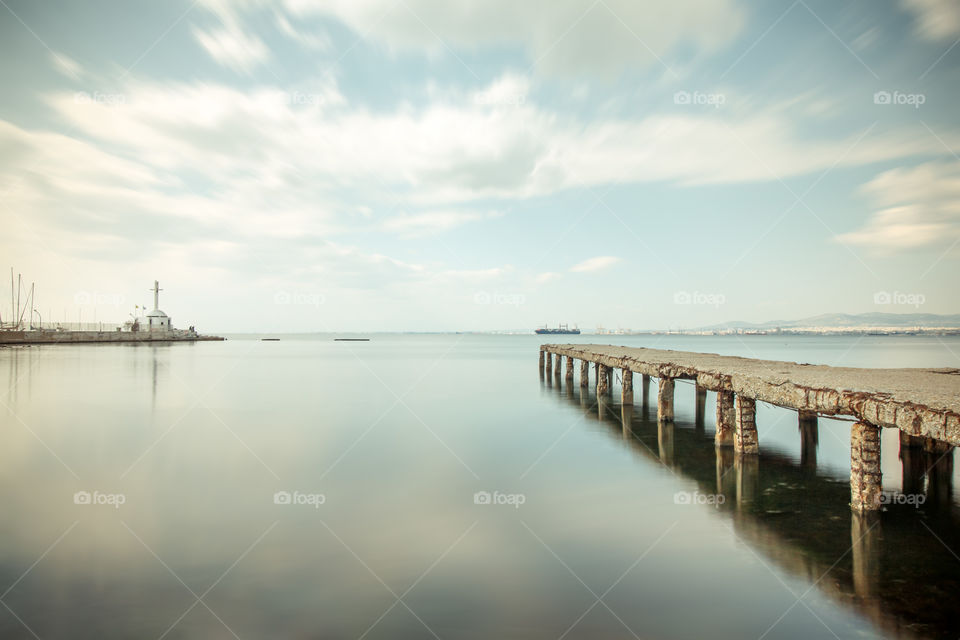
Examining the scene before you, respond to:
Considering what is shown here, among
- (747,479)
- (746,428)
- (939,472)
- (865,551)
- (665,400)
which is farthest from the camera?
(665,400)

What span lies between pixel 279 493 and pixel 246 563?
339 cm

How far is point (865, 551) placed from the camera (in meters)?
6.63

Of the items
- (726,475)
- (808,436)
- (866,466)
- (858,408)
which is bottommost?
(726,475)

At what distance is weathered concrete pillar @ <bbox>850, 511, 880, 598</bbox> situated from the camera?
5805 mm

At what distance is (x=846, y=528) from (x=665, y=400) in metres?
9.00

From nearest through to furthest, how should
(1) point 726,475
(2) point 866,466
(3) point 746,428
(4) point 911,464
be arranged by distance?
(2) point 866,466, (1) point 726,475, (4) point 911,464, (3) point 746,428

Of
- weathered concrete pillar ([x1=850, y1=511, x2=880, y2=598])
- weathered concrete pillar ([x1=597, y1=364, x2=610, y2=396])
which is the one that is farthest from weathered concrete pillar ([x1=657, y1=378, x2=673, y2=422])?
weathered concrete pillar ([x1=850, y1=511, x2=880, y2=598])

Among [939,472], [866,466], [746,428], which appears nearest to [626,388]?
[746,428]

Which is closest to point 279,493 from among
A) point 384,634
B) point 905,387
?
point 384,634

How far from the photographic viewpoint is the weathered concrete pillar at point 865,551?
580cm

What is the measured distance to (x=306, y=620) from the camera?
530cm

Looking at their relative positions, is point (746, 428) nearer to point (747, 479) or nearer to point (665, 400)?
point (747, 479)

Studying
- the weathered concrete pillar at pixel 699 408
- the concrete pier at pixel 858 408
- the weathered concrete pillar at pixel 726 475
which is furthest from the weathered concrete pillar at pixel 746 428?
the weathered concrete pillar at pixel 699 408

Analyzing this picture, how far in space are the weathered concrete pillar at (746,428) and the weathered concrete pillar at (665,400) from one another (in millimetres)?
4046
